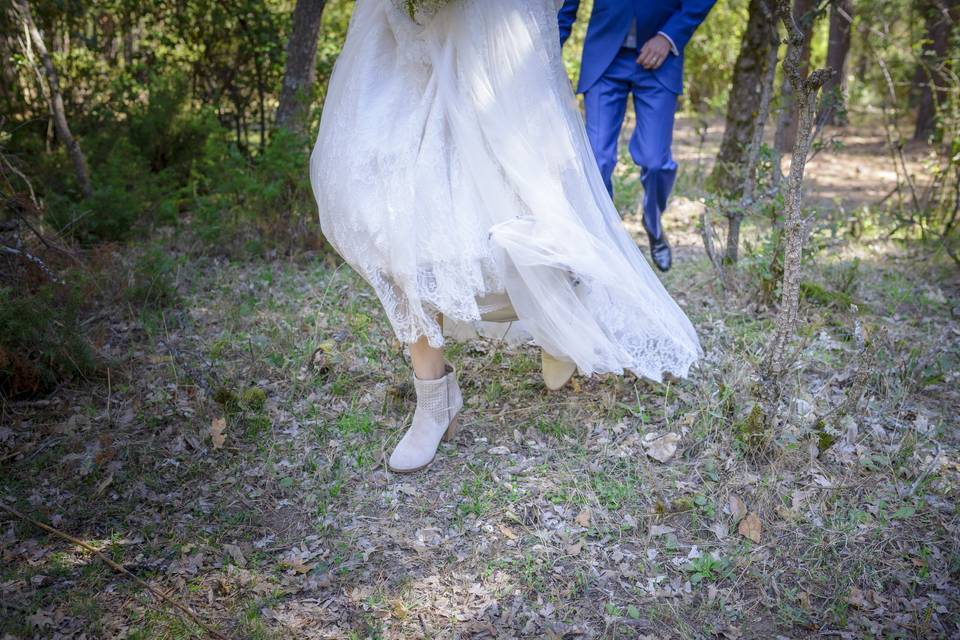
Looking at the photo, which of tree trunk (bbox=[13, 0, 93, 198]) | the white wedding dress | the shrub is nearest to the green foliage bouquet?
the white wedding dress

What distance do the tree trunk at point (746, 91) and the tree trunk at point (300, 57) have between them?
10.5 ft

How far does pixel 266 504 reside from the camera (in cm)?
273

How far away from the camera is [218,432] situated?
3.04 meters

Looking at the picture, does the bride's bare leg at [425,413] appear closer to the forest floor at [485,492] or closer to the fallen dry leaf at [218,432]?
the forest floor at [485,492]

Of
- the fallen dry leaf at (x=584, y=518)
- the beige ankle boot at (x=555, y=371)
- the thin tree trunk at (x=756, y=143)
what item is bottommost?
the fallen dry leaf at (x=584, y=518)

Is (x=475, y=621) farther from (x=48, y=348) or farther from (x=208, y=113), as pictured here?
(x=208, y=113)

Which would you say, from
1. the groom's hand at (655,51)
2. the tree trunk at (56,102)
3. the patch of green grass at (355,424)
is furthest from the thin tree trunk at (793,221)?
the tree trunk at (56,102)

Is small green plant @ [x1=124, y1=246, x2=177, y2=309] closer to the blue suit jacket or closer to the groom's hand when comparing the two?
the blue suit jacket

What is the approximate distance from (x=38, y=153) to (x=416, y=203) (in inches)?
172

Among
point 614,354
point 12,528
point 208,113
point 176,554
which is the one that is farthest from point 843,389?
point 208,113

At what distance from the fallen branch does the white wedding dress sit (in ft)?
3.60

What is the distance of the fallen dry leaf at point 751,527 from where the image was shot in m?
2.53

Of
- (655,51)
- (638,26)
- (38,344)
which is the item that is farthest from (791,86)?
(38,344)

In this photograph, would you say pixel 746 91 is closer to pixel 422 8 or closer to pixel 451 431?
pixel 422 8
